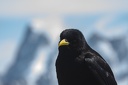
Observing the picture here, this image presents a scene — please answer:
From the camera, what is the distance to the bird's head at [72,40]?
1251 centimetres

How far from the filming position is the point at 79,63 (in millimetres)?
12805

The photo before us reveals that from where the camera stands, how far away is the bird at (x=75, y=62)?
1271 centimetres

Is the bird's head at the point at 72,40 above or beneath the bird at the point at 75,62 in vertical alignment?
above

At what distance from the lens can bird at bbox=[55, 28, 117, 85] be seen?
12.7 m

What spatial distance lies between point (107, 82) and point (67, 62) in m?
1.20

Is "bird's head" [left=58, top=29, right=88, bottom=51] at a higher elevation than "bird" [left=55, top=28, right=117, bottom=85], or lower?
higher

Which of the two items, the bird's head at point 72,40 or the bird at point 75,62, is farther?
the bird at point 75,62

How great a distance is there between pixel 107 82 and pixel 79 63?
0.97 m

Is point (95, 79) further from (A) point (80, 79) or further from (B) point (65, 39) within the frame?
(B) point (65, 39)

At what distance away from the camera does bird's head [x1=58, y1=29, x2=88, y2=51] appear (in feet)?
41.0

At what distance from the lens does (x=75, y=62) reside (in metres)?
12.8

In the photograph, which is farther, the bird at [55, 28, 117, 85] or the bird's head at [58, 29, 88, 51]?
the bird at [55, 28, 117, 85]

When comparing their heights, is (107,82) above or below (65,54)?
below

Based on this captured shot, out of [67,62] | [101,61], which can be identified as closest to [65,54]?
[67,62]
